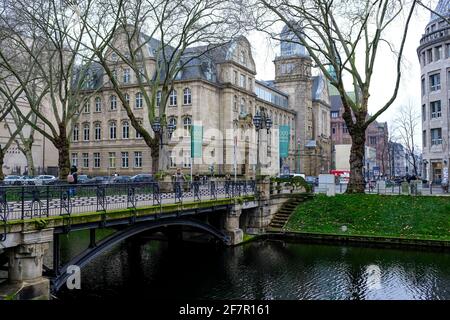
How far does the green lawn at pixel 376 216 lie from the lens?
86.5 ft

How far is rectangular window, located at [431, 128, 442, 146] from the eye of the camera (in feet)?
161

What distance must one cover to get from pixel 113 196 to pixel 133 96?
132 ft

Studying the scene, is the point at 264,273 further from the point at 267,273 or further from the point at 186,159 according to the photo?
the point at 186,159

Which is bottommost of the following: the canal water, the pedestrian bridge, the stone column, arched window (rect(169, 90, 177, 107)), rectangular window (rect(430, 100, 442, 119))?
the canal water

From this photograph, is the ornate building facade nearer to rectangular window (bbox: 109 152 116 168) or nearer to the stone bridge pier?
rectangular window (bbox: 109 152 116 168)

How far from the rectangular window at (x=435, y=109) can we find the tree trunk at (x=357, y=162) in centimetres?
2214

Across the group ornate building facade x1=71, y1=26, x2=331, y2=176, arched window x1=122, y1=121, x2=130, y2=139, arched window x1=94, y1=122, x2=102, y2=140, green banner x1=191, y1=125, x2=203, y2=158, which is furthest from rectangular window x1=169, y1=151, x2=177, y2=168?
green banner x1=191, y1=125, x2=203, y2=158

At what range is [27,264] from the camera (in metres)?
13.0

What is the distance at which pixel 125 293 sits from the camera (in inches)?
658

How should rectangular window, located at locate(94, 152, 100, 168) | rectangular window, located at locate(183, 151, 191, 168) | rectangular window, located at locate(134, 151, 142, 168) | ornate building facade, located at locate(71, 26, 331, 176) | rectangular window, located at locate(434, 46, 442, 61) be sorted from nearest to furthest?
rectangular window, located at locate(434, 46, 442, 61) → rectangular window, located at locate(183, 151, 191, 168) → ornate building facade, located at locate(71, 26, 331, 176) → rectangular window, located at locate(134, 151, 142, 168) → rectangular window, located at locate(94, 152, 100, 168)

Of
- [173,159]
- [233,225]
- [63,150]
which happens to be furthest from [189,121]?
[233,225]

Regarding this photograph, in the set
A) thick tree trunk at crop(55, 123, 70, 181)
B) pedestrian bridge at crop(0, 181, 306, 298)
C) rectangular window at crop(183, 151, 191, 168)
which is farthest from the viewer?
rectangular window at crop(183, 151, 191, 168)

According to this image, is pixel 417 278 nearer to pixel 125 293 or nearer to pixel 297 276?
pixel 297 276
